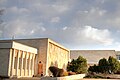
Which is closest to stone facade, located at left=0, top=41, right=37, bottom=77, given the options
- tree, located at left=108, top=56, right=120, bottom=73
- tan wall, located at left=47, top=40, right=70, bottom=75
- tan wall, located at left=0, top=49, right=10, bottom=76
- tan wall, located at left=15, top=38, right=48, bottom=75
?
tan wall, located at left=0, top=49, right=10, bottom=76

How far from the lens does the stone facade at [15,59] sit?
34750 millimetres

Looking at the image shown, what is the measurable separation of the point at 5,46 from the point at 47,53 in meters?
9.51

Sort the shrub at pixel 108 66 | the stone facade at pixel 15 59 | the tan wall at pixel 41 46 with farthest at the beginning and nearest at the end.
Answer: the shrub at pixel 108 66 < the tan wall at pixel 41 46 < the stone facade at pixel 15 59

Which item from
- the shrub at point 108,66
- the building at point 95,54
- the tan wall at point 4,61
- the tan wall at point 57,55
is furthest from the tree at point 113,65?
the tan wall at point 4,61

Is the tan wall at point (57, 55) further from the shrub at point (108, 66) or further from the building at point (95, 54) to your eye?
the building at point (95, 54)

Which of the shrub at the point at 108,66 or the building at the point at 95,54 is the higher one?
the building at the point at 95,54

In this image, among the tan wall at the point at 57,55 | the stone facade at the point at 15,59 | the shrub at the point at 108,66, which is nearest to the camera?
the stone facade at the point at 15,59

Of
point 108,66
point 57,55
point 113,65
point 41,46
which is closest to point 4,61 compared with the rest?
point 41,46

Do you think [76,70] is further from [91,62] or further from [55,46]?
[91,62]

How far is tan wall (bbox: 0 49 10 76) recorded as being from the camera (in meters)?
34.8

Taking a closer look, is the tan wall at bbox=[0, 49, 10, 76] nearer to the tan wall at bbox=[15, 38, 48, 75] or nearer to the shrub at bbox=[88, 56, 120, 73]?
the tan wall at bbox=[15, 38, 48, 75]

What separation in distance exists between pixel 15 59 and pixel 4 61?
2.02m

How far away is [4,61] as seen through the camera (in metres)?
35.0

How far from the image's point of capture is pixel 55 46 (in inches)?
1911
